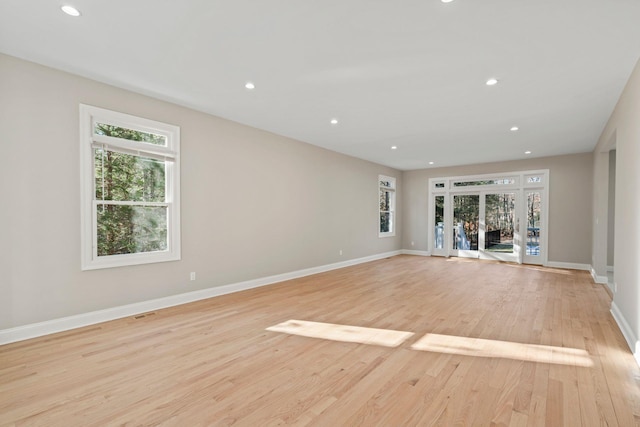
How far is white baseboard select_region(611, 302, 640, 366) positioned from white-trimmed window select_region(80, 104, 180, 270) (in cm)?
511

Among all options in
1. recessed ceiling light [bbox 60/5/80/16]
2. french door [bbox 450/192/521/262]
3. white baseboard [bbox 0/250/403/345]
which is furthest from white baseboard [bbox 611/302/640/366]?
recessed ceiling light [bbox 60/5/80/16]

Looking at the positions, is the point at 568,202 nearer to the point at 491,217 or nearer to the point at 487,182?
the point at 491,217

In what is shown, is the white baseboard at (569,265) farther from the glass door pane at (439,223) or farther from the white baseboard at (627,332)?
the white baseboard at (627,332)

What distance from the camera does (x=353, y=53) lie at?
9.77 ft

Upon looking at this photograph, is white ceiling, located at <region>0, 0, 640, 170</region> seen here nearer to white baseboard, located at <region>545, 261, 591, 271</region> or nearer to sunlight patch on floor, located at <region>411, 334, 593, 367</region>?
sunlight patch on floor, located at <region>411, 334, 593, 367</region>

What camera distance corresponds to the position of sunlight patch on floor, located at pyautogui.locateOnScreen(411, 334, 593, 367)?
9.03 feet

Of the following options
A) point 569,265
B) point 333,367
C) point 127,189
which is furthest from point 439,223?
point 127,189

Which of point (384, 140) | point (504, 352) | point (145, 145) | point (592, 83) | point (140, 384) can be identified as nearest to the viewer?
point (140, 384)

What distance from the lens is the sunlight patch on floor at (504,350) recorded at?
2.75 m

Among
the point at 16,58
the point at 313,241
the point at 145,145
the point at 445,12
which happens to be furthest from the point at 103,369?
the point at 313,241

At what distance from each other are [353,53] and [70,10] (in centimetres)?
232

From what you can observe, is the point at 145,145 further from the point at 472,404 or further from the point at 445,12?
the point at 472,404

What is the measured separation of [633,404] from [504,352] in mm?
888

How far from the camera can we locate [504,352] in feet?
9.46
